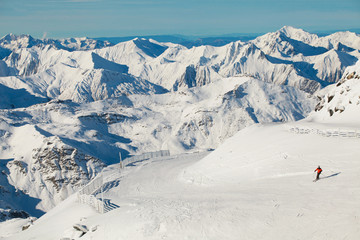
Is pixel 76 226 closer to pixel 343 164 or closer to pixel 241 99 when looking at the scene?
pixel 343 164

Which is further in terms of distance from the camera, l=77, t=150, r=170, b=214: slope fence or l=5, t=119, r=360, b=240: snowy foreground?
l=77, t=150, r=170, b=214: slope fence

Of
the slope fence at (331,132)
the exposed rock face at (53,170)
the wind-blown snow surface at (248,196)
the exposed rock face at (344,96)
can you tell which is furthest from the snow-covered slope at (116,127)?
the slope fence at (331,132)

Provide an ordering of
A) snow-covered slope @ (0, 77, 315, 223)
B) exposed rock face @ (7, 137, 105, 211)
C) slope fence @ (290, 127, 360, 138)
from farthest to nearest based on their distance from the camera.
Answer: snow-covered slope @ (0, 77, 315, 223) < exposed rock face @ (7, 137, 105, 211) < slope fence @ (290, 127, 360, 138)

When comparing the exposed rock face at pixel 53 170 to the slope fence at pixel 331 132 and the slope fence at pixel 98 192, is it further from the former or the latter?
the slope fence at pixel 331 132

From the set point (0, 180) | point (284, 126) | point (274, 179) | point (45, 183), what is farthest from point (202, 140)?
point (274, 179)

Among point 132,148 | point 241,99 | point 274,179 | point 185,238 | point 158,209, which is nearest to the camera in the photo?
point 185,238

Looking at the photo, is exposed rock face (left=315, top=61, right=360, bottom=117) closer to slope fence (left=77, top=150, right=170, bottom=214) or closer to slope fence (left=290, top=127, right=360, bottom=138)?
slope fence (left=290, top=127, right=360, bottom=138)

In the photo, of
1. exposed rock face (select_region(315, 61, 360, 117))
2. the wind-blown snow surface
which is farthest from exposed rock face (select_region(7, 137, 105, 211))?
exposed rock face (select_region(315, 61, 360, 117))

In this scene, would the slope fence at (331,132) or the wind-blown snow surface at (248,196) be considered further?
the slope fence at (331,132)
